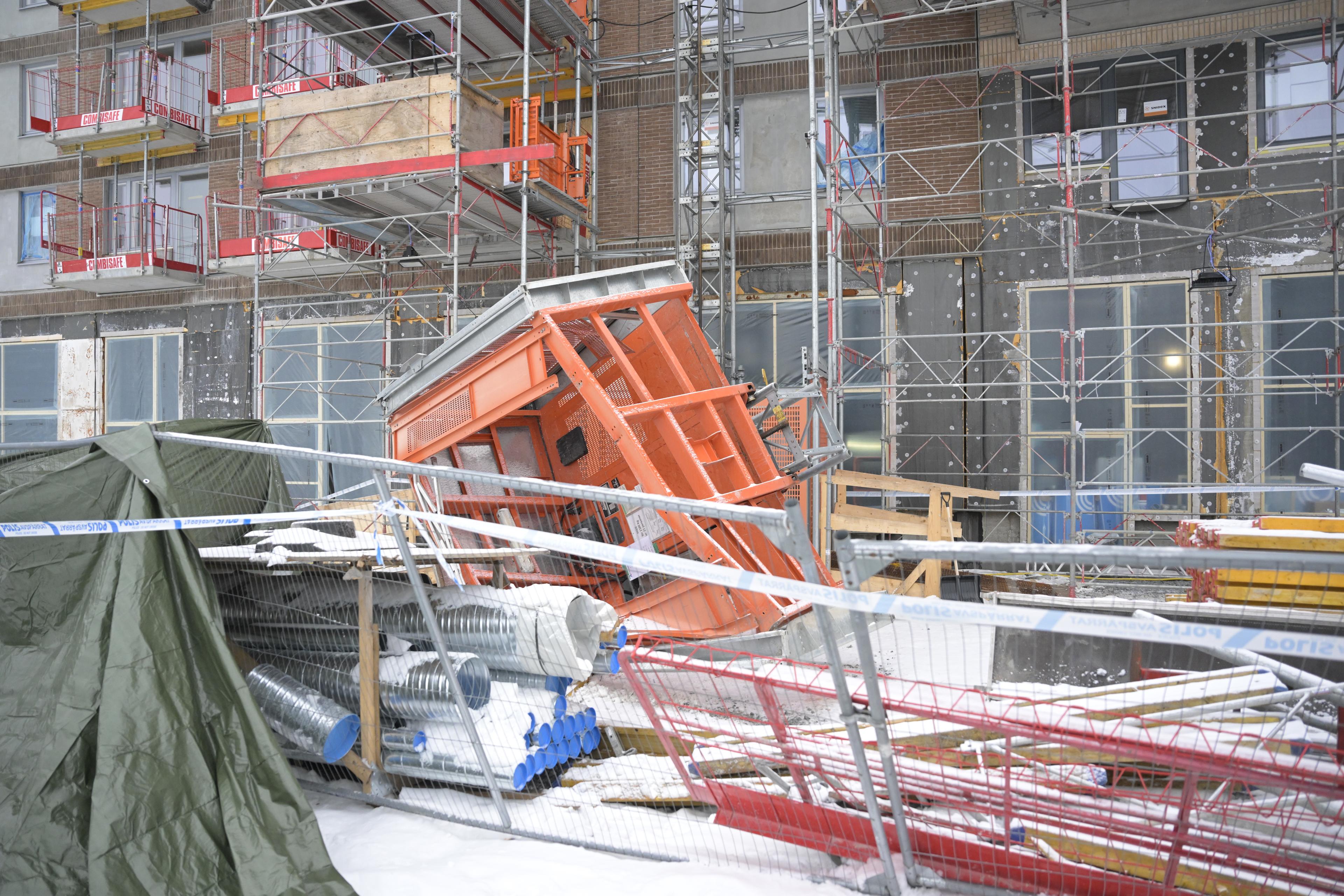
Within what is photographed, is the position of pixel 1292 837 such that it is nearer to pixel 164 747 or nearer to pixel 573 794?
pixel 573 794

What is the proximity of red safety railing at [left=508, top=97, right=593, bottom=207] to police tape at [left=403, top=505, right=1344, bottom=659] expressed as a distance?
9.95 meters

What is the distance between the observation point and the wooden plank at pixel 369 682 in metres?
5.12

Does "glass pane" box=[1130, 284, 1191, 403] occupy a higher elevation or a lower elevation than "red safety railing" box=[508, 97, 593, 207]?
lower

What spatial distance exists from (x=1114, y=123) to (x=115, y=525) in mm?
13815

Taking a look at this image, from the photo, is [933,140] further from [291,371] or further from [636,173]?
[291,371]

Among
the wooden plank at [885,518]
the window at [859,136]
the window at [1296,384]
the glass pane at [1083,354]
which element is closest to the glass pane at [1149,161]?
the glass pane at [1083,354]

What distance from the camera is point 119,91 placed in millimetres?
18906

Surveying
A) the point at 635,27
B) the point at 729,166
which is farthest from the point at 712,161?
the point at 635,27

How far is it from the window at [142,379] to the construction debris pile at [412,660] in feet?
47.8

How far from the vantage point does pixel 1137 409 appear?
12742 mm

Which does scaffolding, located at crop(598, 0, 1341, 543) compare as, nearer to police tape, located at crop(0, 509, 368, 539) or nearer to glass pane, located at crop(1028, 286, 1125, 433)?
glass pane, located at crop(1028, 286, 1125, 433)

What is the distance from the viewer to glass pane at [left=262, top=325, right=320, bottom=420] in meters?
17.0

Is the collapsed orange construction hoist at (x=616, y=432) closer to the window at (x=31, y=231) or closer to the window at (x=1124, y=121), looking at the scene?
the window at (x=1124, y=121)

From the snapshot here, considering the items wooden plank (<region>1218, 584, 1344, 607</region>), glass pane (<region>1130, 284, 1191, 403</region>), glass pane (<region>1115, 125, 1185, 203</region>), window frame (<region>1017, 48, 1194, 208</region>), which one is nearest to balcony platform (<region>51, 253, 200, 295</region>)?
window frame (<region>1017, 48, 1194, 208</region>)
